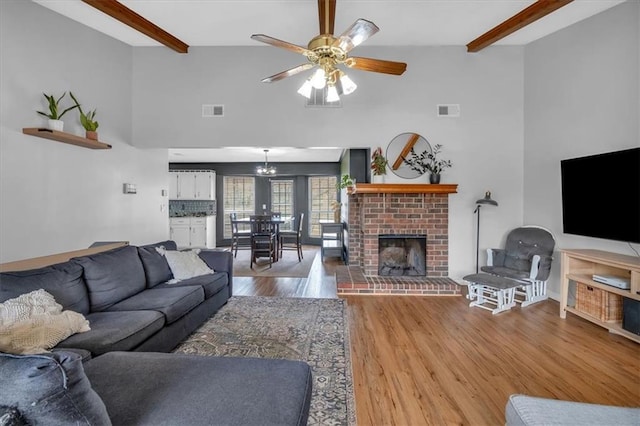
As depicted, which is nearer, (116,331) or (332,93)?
(116,331)

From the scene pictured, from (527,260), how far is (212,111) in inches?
181

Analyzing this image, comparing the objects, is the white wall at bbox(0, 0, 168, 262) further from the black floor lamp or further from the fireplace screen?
the black floor lamp

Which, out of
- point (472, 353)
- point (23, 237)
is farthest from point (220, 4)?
point (472, 353)

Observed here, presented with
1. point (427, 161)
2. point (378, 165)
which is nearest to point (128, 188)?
point (378, 165)

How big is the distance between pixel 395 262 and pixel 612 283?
233cm

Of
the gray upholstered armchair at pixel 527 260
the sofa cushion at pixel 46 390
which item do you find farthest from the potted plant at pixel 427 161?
the sofa cushion at pixel 46 390

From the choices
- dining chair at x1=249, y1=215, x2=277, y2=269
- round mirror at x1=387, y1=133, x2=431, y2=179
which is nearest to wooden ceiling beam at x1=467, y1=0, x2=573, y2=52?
round mirror at x1=387, y1=133, x2=431, y2=179

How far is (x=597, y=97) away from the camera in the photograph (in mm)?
3215

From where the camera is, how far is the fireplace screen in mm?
4430

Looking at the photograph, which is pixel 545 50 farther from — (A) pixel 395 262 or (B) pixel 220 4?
(B) pixel 220 4

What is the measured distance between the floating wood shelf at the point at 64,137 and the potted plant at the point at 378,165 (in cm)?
337

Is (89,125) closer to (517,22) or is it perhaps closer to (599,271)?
(517,22)

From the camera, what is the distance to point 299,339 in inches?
105

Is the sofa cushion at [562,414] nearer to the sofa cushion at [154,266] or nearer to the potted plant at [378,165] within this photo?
the sofa cushion at [154,266]
